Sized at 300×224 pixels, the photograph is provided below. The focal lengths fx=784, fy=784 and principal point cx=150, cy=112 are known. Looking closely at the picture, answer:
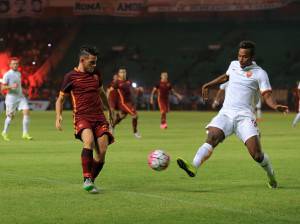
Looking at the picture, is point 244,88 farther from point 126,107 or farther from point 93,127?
point 126,107

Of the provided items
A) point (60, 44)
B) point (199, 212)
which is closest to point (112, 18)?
point (60, 44)

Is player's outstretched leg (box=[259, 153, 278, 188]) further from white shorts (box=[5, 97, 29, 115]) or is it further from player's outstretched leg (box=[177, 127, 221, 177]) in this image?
Answer: white shorts (box=[5, 97, 29, 115])

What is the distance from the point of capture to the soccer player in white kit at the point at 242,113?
→ 34.4 feet

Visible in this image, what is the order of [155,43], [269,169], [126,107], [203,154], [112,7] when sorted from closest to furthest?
[203,154]
[269,169]
[126,107]
[112,7]
[155,43]

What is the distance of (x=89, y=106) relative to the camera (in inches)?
419

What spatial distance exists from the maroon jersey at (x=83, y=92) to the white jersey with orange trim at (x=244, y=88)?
182 centimetres

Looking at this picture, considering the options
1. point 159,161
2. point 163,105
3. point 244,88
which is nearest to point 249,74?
point 244,88

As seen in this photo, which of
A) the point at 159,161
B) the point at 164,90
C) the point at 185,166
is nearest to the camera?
the point at 185,166

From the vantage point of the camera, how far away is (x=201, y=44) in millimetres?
58219

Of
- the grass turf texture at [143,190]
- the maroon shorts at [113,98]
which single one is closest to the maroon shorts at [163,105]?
the maroon shorts at [113,98]

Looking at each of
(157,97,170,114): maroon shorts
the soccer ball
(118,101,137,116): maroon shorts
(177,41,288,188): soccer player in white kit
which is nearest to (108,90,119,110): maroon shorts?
(118,101,137,116): maroon shorts

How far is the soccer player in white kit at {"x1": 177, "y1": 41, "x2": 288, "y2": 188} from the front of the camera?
34.4 feet

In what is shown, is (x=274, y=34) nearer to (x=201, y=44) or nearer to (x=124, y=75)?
(x=201, y=44)

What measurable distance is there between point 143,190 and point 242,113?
1711 mm
